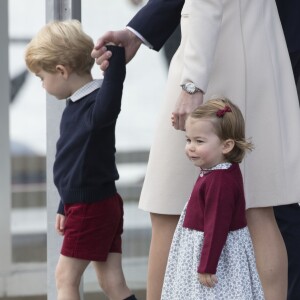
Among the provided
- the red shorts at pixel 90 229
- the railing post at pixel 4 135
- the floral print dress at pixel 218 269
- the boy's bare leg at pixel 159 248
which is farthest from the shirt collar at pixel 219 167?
Answer: the railing post at pixel 4 135

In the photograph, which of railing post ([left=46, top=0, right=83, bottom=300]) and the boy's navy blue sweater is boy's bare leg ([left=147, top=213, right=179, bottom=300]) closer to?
the boy's navy blue sweater

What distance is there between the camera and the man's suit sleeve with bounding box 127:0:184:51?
14.0 feet

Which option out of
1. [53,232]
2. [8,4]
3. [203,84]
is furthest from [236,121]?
[8,4]

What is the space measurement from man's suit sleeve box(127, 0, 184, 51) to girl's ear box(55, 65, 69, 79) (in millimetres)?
387

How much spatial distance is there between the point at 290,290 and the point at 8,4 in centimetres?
181

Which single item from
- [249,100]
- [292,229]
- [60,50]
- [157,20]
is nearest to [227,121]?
[249,100]

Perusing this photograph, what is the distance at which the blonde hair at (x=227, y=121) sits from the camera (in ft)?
12.6

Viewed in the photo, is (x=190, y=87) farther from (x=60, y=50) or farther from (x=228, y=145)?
(x=60, y=50)

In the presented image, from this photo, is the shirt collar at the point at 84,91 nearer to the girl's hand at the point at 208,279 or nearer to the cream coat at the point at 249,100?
the cream coat at the point at 249,100

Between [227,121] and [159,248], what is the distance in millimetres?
545

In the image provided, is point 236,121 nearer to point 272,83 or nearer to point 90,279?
point 272,83

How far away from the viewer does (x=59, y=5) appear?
5.12 meters

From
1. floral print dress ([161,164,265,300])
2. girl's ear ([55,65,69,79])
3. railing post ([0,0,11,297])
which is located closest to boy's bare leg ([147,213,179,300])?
floral print dress ([161,164,265,300])

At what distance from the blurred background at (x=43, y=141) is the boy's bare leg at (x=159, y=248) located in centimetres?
115
